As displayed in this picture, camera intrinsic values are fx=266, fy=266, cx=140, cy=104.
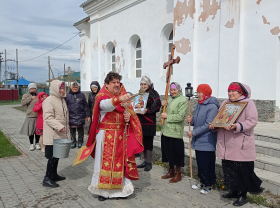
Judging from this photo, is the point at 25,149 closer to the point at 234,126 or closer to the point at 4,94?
the point at 234,126

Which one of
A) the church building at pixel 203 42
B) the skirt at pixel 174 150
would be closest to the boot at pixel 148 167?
the skirt at pixel 174 150

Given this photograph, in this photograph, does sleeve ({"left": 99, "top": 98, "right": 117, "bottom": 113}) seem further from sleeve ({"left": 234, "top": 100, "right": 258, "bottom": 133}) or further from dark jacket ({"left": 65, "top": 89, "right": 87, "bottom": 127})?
dark jacket ({"left": 65, "top": 89, "right": 87, "bottom": 127})

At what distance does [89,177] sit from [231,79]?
4662 millimetres

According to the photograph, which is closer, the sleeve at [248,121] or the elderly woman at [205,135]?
the sleeve at [248,121]

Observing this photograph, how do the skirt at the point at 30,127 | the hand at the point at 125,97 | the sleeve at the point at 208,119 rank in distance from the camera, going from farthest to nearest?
1. the skirt at the point at 30,127
2. the sleeve at the point at 208,119
3. the hand at the point at 125,97

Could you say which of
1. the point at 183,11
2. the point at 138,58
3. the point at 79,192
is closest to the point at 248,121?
the point at 79,192

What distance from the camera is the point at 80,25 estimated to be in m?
15.9

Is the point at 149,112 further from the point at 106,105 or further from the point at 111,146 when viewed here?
the point at 106,105

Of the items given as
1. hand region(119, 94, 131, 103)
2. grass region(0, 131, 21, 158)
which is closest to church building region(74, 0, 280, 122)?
hand region(119, 94, 131, 103)

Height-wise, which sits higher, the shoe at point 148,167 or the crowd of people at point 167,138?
the crowd of people at point 167,138

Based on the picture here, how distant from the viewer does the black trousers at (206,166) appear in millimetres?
4242

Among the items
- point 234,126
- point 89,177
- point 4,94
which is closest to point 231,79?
point 234,126

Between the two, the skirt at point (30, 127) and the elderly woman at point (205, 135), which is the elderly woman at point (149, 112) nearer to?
the elderly woman at point (205, 135)

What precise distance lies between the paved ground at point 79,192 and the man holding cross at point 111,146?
244 mm
